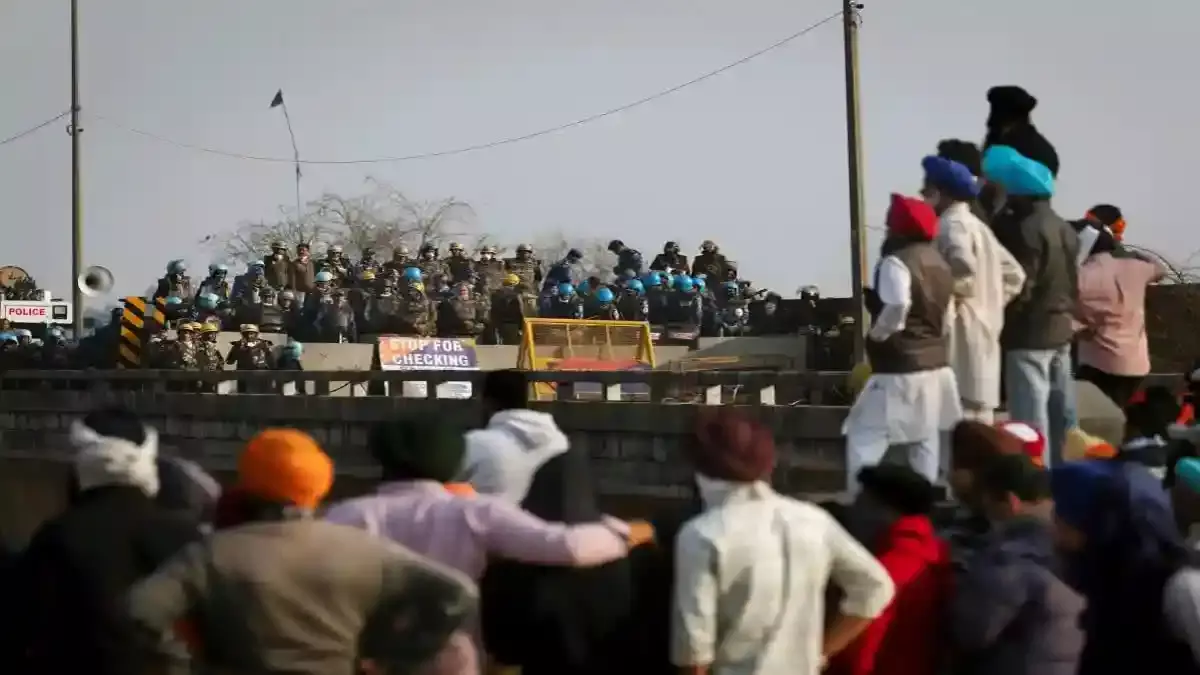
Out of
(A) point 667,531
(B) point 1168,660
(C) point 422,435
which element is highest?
(C) point 422,435

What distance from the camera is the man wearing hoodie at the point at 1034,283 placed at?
902 cm

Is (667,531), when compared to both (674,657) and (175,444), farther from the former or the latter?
(175,444)

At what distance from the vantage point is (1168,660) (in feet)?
17.4

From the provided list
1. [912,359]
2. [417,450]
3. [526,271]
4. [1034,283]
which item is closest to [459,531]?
[417,450]

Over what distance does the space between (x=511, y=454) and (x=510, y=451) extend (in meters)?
0.01

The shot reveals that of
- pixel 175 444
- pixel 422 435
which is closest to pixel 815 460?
pixel 422 435

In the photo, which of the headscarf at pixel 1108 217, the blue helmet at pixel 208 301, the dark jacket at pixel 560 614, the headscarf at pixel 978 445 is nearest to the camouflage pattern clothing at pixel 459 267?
the blue helmet at pixel 208 301

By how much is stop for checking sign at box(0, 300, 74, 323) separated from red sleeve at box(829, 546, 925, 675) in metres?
30.9

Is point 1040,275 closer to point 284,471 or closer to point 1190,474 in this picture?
point 1190,474

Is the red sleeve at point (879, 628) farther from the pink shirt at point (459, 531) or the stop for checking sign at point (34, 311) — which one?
the stop for checking sign at point (34, 311)

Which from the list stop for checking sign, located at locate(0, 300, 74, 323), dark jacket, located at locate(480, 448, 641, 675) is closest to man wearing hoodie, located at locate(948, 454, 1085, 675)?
dark jacket, located at locate(480, 448, 641, 675)

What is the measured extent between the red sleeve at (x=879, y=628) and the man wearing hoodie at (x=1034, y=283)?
388 cm

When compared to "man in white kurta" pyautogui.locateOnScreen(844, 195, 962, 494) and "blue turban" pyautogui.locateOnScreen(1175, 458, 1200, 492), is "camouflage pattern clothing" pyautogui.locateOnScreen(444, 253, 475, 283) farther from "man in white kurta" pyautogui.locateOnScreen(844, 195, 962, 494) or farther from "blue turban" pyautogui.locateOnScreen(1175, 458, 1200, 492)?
"blue turban" pyautogui.locateOnScreen(1175, 458, 1200, 492)

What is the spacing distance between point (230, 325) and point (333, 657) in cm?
2405
